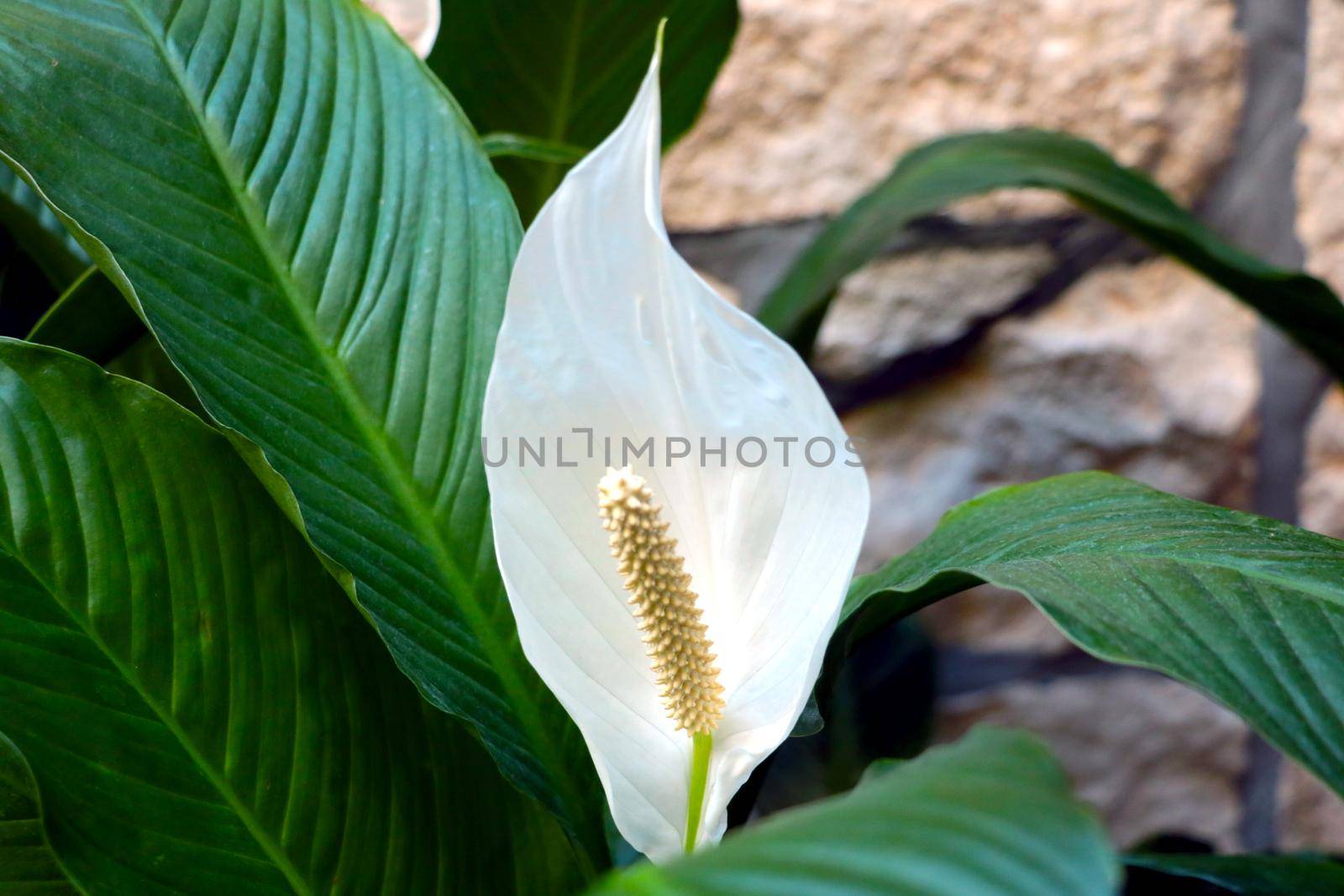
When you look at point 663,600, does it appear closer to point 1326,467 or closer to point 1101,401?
point 1101,401

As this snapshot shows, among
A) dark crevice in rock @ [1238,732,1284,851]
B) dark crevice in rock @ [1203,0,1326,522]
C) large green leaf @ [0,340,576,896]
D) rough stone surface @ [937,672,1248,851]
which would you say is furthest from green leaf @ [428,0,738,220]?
dark crevice in rock @ [1238,732,1284,851]

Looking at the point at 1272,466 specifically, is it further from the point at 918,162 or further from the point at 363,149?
the point at 363,149

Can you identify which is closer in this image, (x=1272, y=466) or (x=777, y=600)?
(x=777, y=600)

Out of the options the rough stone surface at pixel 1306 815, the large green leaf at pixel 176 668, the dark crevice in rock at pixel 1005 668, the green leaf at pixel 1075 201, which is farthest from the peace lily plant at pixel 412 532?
the rough stone surface at pixel 1306 815

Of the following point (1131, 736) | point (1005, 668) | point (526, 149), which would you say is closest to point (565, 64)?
point (526, 149)

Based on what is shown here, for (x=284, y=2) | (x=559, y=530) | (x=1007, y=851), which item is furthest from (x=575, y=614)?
(x=284, y=2)

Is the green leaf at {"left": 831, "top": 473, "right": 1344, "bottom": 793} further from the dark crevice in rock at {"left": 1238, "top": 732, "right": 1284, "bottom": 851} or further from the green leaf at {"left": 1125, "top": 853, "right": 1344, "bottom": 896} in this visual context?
the dark crevice in rock at {"left": 1238, "top": 732, "right": 1284, "bottom": 851}

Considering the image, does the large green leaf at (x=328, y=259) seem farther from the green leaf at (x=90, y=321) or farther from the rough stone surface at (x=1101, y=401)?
the rough stone surface at (x=1101, y=401)
